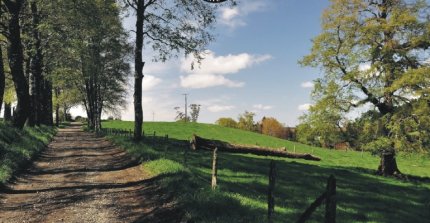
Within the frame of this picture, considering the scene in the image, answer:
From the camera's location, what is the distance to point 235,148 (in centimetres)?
4031

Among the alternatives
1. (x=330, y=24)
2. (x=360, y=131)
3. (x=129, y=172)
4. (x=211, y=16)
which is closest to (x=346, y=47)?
(x=330, y=24)

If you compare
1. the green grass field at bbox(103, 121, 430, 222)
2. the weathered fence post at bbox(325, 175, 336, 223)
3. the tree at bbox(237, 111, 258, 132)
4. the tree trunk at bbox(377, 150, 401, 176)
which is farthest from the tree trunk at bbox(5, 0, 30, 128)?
the tree at bbox(237, 111, 258, 132)

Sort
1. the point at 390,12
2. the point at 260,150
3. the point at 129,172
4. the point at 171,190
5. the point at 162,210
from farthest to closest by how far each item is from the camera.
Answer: the point at 260,150 → the point at 390,12 → the point at 129,172 → the point at 171,190 → the point at 162,210

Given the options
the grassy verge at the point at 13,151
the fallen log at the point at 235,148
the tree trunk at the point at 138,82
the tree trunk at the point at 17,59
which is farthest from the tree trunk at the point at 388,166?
the tree trunk at the point at 17,59

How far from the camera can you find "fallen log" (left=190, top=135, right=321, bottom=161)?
1416 inches

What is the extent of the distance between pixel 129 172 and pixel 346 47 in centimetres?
1932

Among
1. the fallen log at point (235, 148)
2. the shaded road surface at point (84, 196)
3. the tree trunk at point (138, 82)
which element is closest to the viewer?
the shaded road surface at point (84, 196)

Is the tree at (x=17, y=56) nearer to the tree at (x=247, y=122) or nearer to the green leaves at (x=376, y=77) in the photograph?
the green leaves at (x=376, y=77)

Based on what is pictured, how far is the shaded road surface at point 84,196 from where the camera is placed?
11.1m

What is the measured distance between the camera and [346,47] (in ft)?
98.6

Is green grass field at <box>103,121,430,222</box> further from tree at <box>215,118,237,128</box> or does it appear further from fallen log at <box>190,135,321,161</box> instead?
tree at <box>215,118,237,128</box>

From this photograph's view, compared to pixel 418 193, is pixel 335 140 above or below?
above

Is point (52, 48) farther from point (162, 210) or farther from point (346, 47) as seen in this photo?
point (162, 210)

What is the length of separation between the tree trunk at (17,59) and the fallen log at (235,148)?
1421 centimetres
